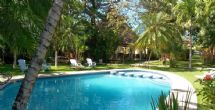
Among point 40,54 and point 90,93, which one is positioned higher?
point 40,54

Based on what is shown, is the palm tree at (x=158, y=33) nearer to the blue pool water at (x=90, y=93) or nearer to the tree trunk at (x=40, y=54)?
the blue pool water at (x=90, y=93)

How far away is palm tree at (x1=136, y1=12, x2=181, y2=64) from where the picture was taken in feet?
96.4

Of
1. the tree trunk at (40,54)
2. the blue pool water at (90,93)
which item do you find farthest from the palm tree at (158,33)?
the tree trunk at (40,54)

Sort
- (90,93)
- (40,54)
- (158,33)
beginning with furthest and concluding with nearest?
(158,33)
(90,93)
(40,54)

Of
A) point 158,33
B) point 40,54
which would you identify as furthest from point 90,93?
point 158,33

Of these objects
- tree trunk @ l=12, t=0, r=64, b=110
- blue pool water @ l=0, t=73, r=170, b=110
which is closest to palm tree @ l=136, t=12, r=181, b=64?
blue pool water @ l=0, t=73, r=170, b=110

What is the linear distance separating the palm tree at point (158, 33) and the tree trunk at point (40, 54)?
25058mm

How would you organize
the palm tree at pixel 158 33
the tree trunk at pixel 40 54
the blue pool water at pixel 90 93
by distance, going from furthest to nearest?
the palm tree at pixel 158 33 < the blue pool water at pixel 90 93 < the tree trunk at pixel 40 54

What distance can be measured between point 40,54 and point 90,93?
1225cm

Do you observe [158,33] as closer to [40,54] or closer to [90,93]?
[90,93]

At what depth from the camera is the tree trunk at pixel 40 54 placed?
4410 millimetres

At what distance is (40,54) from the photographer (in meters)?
4.52

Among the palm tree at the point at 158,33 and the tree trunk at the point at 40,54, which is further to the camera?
the palm tree at the point at 158,33

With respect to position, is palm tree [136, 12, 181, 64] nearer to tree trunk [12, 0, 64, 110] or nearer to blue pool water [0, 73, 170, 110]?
blue pool water [0, 73, 170, 110]
